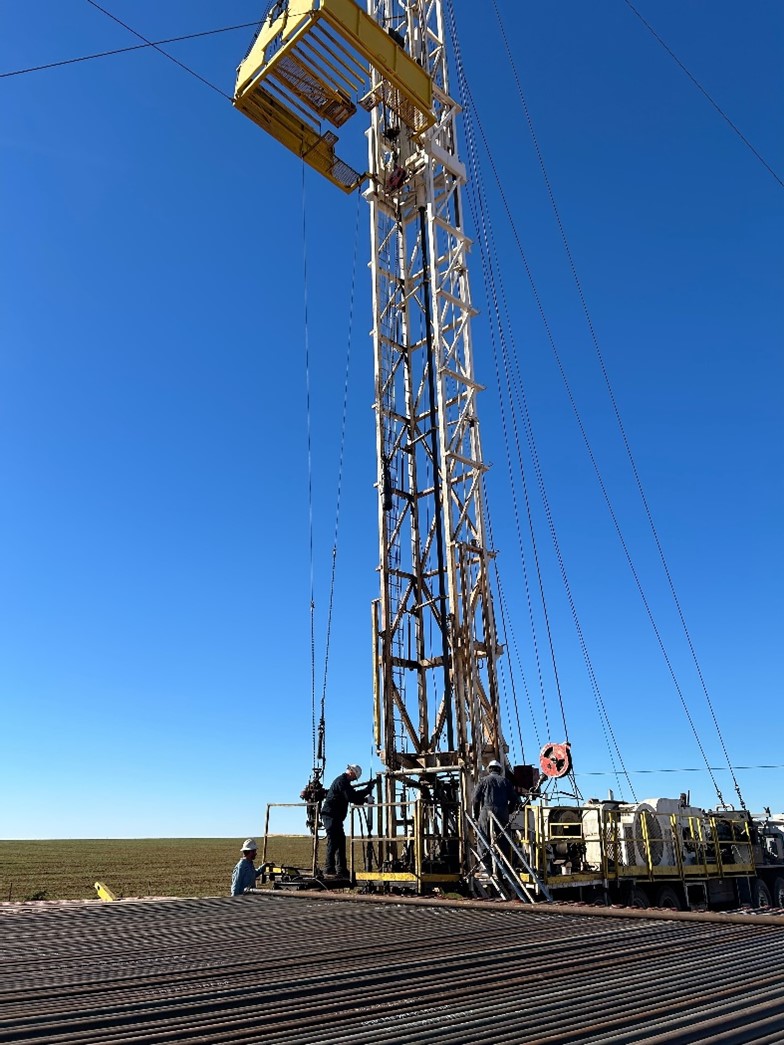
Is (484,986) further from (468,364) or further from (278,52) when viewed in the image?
(278,52)

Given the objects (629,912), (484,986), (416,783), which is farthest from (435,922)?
(416,783)

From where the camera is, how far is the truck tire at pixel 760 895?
14727 mm


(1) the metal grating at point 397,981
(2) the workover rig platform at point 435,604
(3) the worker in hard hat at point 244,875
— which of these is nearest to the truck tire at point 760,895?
(2) the workover rig platform at point 435,604

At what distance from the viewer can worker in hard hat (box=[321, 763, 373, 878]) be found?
11.8 meters

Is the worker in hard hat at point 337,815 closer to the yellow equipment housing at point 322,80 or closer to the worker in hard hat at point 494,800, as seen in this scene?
the worker in hard hat at point 494,800

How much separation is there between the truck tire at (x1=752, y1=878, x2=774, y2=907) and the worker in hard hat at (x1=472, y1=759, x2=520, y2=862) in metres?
7.03

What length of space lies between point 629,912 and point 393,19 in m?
18.8

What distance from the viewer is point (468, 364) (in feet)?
52.6

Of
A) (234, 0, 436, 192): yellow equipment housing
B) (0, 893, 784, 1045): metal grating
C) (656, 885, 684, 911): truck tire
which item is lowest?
(0, 893, 784, 1045): metal grating

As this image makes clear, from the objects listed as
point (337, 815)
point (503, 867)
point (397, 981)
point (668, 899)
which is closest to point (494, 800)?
point (503, 867)

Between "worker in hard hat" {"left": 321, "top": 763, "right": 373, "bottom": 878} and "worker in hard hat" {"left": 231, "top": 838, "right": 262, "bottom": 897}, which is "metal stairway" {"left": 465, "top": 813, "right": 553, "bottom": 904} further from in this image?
"worker in hard hat" {"left": 231, "top": 838, "right": 262, "bottom": 897}

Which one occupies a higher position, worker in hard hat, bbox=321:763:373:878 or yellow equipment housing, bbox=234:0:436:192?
yellow equipment housing, bbox=234:0:436:192

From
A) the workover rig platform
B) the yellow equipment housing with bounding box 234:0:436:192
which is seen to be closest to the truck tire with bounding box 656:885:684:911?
the workover rig platform

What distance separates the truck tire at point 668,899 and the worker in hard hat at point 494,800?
11.5 feet
